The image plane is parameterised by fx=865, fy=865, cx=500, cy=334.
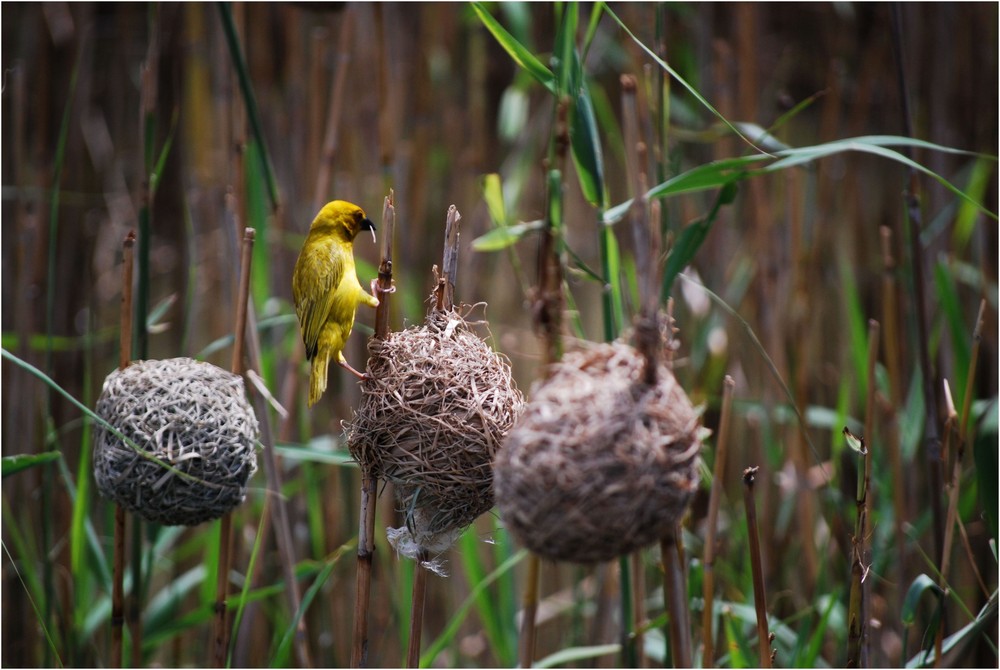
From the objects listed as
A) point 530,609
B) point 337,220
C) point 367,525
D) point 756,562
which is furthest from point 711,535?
point 337,220

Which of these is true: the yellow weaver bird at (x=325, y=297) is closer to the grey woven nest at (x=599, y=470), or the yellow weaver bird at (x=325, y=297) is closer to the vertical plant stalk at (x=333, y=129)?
the vertical plant stalk at (x=333, y=129)

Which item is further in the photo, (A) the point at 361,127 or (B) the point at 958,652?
(A) the point at 361,127

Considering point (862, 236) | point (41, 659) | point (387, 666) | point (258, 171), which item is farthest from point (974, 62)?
point (41, 659)

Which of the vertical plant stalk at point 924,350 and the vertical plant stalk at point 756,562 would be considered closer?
the vertical plant stalk at point 756,562

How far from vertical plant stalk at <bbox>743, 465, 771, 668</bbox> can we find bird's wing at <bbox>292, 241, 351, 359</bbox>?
0.99 meters

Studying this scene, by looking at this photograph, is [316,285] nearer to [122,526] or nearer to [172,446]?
[172,446]

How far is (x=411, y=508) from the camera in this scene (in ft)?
4.91

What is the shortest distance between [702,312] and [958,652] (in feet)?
4.17

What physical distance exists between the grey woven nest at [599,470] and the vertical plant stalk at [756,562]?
16cm

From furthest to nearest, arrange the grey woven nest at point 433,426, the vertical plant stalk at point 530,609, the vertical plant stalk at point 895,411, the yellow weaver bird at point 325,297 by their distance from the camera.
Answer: the vertical plant stalk at point 895,411 → the yellow weaver bird at point 325,297 → the grey woven nest at point 433,426 → the vertical plant stalk at point 530,609

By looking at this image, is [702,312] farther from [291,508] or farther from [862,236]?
[291,508]

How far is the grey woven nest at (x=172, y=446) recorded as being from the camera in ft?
5.44

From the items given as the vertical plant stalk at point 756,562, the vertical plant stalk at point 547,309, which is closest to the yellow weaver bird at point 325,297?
the vertical plant stalk at point 547,309

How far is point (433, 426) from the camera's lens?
1448 mm
